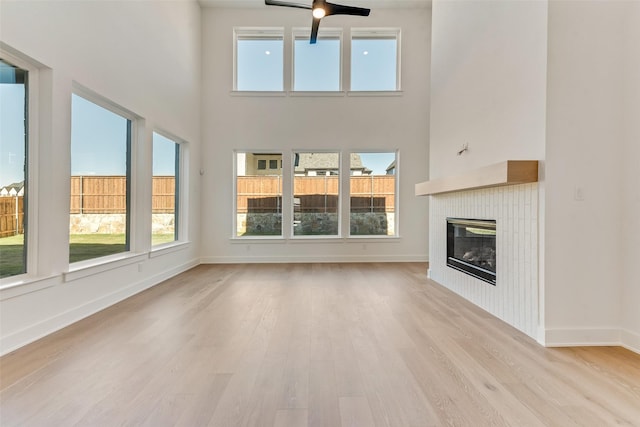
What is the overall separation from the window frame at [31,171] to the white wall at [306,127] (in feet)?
11.9

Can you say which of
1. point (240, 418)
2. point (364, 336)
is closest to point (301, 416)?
point (240, 418)

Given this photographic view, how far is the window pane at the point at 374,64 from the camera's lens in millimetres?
6373

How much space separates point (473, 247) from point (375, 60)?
470 centimetres

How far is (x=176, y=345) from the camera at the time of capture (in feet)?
7.69

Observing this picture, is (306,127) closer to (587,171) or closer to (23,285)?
(587,171)

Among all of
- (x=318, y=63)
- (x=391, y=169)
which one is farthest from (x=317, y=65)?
(x=391, y=169)

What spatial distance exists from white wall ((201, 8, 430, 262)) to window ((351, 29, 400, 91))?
0.59 feet

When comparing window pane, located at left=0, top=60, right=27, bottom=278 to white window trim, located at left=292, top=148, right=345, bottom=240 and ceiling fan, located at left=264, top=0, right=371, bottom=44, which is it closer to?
ceiling fan, located at left=264, top=0, right=371, bottom=44

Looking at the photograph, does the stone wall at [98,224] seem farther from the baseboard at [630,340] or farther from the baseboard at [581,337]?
the baseboard at [630,340]

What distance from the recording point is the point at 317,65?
6.37 metres

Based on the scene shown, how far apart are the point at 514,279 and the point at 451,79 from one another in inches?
106

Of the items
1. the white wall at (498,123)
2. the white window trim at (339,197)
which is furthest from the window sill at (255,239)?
the white wall at (498,123)

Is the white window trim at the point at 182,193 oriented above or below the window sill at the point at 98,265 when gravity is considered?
above

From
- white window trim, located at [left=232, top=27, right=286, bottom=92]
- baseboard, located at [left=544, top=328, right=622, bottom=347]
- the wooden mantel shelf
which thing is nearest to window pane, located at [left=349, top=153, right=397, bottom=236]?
white window trim, located at [left=232, top=27, right=286, bottom=92]
